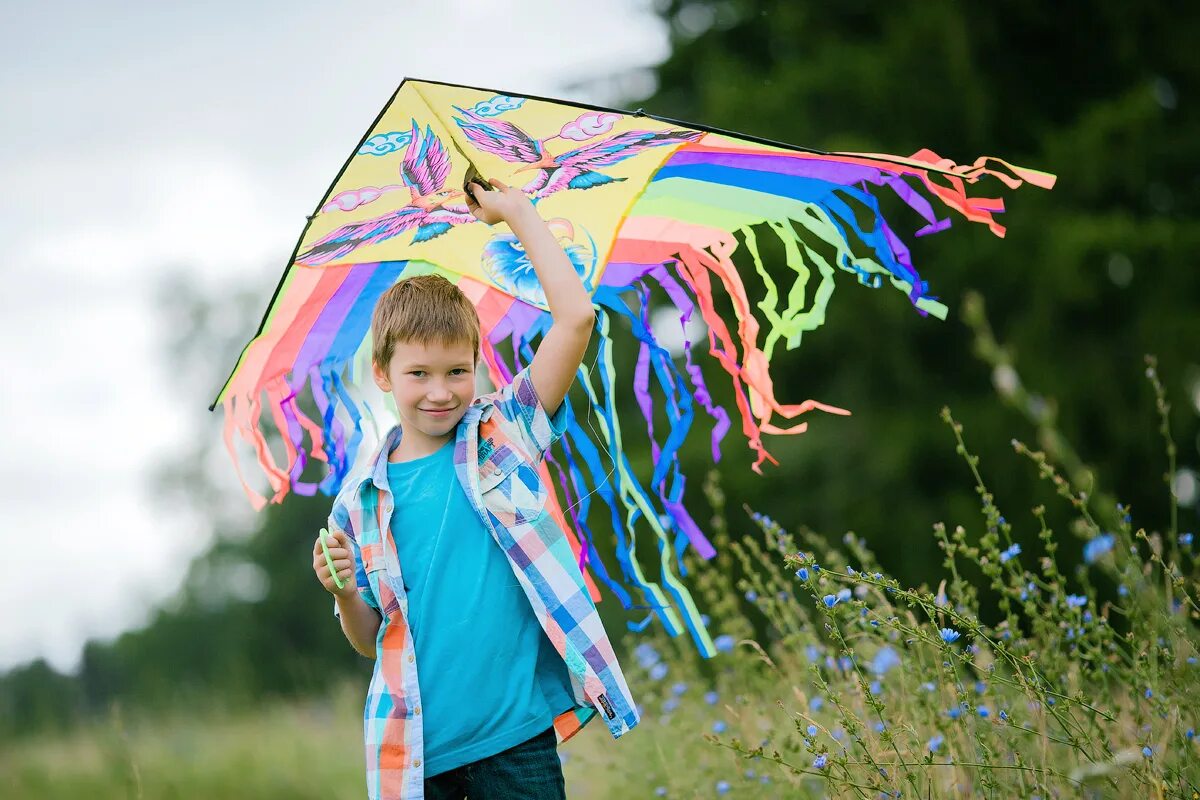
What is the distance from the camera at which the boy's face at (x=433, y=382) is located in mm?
1960

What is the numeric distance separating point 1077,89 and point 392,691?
789 centimetres

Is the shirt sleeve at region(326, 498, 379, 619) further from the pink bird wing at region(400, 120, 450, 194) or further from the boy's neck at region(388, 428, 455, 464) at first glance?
the pink bird wing at region(400, 120, 450, 194)

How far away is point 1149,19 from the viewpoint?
7.51m

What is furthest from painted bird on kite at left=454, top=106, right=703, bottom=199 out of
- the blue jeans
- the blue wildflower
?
the blue jeans

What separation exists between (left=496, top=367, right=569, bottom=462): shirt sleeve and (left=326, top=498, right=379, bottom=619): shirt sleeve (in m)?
0.35

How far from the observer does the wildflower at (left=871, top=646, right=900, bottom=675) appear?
247 cm

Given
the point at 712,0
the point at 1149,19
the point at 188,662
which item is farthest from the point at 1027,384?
the point at 188,662

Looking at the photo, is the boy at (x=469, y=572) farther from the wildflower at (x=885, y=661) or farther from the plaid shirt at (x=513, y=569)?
the wildflower at (x=885, y=661)

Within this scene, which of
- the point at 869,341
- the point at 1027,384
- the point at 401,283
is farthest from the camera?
the point at 869,341

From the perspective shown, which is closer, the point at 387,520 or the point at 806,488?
the point at 387,520

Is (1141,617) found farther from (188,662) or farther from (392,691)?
(188,662)

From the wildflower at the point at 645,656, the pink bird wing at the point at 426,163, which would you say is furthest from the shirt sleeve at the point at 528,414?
the wildflower at the point at 645,656

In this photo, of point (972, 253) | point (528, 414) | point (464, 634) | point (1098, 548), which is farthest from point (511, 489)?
point (972, 253)

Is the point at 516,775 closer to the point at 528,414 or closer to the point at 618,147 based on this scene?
the point at 528,414
